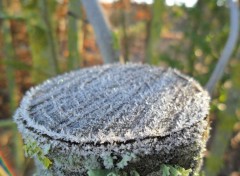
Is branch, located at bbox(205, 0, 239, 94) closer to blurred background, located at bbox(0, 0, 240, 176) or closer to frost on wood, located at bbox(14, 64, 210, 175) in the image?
blurred background, located at bbox(0, 0, 240, 176)

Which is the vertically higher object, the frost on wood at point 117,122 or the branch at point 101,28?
the branch at point 101,28

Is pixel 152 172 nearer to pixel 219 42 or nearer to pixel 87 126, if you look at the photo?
pixel 87 126

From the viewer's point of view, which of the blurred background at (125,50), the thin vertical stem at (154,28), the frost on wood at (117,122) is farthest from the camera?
the thin vertical stem at (154,28)

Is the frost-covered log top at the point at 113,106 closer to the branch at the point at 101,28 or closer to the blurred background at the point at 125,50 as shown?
the blurred background at the point at 125,50

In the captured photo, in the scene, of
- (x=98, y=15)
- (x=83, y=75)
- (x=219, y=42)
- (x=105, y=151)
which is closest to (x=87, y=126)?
(x=105, y=151)

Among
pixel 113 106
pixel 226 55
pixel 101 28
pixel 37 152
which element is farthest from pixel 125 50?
pixel 37 152

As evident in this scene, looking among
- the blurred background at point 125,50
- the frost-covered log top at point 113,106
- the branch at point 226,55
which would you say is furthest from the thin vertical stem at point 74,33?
the frost-covered log top at point 113,106

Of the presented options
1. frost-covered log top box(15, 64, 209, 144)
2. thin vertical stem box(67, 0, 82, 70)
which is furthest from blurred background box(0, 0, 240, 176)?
frost-covered log top box(15, 64, 209, 144)
